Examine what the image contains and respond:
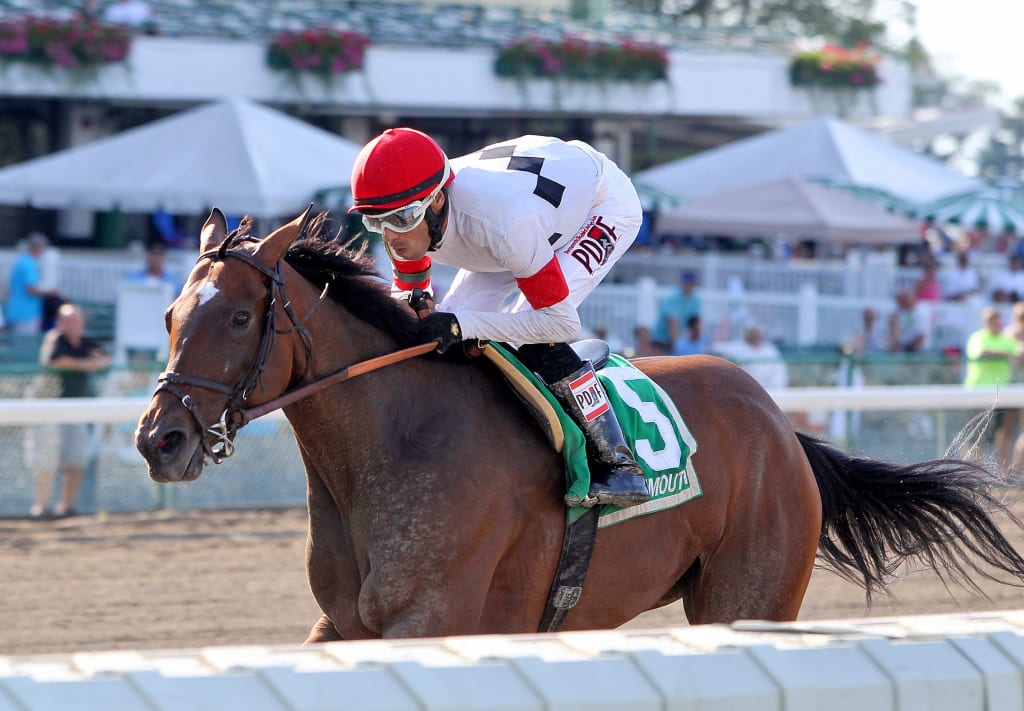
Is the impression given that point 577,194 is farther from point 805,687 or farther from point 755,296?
point 755,296

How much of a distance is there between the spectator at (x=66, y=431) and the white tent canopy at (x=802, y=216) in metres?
8.58

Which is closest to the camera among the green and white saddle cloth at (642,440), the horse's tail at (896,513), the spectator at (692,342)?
the green and white saddle cloth at (642,440)

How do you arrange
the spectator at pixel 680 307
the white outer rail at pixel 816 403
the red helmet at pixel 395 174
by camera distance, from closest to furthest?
the red helmet at pixel 395 174, the white outer rail at pixel 816 403, the spectator at pixel 680 307

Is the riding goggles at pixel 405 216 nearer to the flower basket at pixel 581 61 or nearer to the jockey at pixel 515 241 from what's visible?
the jockey at pixel 515 241

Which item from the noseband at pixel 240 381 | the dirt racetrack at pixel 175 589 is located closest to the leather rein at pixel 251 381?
the noseband at pixel 240 381

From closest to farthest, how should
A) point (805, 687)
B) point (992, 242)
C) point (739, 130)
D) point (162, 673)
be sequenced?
point (162, 673) → point (805, 687) → point (739, 130) → point (992, 242)

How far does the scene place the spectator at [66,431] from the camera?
826 centimetres

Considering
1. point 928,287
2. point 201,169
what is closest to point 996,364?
point 928,287

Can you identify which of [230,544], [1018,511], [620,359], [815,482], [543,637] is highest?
[543,637]

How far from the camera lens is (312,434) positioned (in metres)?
3.57

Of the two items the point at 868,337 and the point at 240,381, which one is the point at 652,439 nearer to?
the point at 240,381

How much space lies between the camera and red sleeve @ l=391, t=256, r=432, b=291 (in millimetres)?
3965

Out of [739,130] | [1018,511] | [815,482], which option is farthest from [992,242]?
[815,482]

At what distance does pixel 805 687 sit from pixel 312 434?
180 cm
